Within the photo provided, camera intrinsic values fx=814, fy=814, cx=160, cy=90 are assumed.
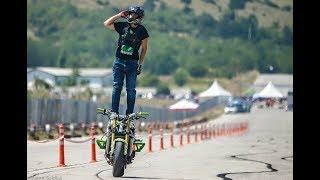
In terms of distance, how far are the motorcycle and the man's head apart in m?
1.71

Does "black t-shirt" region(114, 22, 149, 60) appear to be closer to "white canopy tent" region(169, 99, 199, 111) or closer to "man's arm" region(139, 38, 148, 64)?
"man's arm" region(139, 38, 148, 64)

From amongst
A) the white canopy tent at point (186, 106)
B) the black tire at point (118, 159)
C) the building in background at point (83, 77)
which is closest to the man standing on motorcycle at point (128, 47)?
the black tire at point (118, 159)

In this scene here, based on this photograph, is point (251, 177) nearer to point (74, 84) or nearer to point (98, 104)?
point (98, 104)

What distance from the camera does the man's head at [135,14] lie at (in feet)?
47.8

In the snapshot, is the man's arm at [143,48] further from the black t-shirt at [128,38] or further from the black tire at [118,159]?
the black tire at [118,159]

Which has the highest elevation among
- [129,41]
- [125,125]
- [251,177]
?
[129,41]

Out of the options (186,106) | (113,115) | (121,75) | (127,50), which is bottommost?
(186,106)

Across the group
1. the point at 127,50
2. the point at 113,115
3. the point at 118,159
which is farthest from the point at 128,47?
the point at 118,159

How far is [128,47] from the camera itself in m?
14.8

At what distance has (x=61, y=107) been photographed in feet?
168

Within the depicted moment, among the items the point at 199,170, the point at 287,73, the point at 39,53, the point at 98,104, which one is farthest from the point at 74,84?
the point at 199,170

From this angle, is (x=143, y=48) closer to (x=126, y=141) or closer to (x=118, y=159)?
(x=126, y=141)

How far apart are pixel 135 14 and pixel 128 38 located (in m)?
0.46
